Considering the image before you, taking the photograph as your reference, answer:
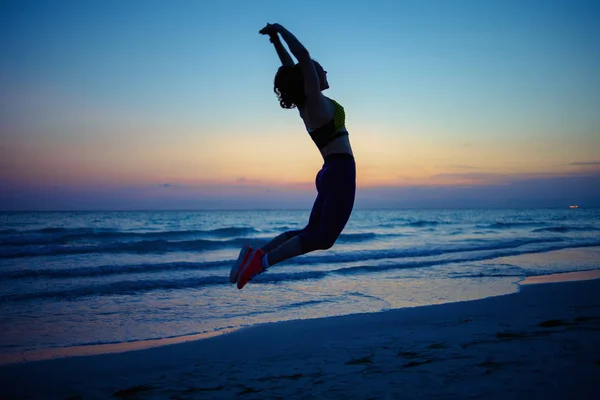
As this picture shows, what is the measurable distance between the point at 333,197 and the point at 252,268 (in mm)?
856

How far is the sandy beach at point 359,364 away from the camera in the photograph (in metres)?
3.54

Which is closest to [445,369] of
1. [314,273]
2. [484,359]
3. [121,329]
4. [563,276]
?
[484,359]

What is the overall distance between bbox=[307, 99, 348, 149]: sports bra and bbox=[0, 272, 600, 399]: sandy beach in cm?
187

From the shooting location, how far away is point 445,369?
3.91m

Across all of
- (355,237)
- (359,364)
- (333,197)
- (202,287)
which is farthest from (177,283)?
(355,237)

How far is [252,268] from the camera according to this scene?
372cm

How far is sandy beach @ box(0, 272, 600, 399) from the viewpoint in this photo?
11.6ft

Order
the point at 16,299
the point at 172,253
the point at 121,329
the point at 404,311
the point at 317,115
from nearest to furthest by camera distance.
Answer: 1. the point at 317,115
2. the point at 121,329
3. the point at 404,311
4. the point at 16,299
5. the point at 172,253

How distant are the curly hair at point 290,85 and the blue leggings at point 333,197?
493mm

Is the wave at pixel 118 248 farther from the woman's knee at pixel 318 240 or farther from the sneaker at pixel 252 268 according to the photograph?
the woman's knee at pixel 318 240

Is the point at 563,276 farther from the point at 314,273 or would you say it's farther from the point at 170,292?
the point at 170,292

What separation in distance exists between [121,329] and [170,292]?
2.82 meters

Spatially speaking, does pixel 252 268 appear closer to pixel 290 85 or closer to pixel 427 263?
pixel 290 85

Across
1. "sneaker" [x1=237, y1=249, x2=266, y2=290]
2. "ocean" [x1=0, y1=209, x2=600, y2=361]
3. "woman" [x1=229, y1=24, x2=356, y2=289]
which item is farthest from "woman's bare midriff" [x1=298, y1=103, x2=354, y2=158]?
"ocean" [x1=0, y1=209, x2=600, y2=361]
